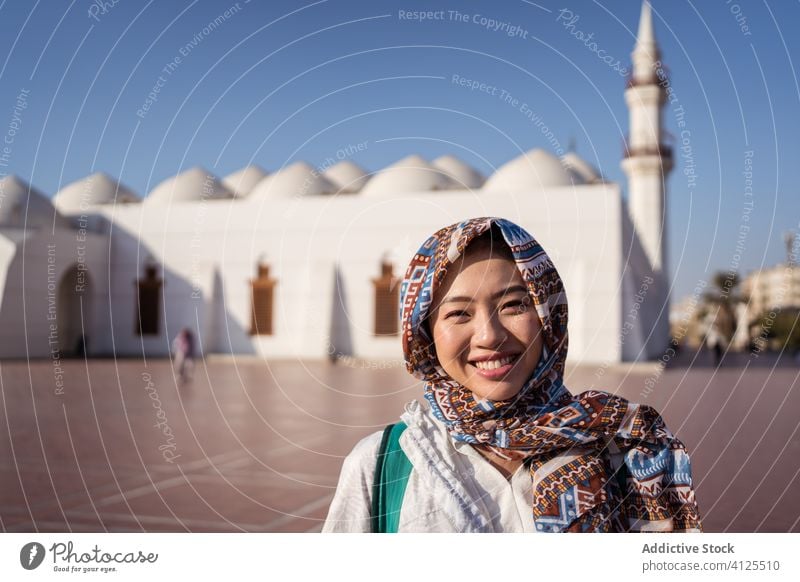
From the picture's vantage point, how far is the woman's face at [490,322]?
139 cm

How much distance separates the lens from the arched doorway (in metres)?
16.5

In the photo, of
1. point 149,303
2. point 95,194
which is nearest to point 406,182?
point 149,303

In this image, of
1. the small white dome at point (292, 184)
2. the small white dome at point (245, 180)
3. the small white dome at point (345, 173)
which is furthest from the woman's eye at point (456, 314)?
the small white dome at point (245, 180)

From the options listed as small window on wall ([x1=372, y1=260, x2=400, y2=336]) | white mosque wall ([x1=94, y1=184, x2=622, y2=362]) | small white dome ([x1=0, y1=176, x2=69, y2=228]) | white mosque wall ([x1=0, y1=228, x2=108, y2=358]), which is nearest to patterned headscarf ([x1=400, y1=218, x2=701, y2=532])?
white mosque wall ([x1=0, y1=228, x2=108, y2=358])

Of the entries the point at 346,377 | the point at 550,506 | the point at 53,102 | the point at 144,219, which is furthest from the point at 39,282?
the point at 550,506

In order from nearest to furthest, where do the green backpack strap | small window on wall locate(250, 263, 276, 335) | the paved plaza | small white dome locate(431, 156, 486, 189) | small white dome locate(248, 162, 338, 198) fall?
the green backpack strap → the paved plaza → small window on wall locate(250, 263, 276, 335) → small white dome locate(248, 162, 338, 198) → small white dome locate(431, 156, 486, 189)

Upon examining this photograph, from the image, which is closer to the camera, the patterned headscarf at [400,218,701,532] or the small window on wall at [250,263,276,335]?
the patterned headscarf at [400,218,701,532]

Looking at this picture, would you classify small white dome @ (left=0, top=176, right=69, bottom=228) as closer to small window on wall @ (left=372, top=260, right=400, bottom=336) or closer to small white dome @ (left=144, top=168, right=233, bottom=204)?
small white dome @ (left=144, top=168, right=233, bottom=204)

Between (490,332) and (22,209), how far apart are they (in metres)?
17.4

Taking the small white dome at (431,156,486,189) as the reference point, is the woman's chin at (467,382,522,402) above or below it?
below

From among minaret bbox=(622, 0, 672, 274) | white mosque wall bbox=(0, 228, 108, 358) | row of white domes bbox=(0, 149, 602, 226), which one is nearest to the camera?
white mosque wall bbox=(0, 228, 108, 358)

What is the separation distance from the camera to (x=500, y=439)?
1.39 meters

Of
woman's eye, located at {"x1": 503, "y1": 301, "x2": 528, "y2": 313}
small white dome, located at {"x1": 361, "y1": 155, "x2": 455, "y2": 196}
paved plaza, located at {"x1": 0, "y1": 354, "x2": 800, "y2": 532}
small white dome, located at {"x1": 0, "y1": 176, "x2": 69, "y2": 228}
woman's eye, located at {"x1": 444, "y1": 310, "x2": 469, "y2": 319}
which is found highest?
small white dome, located at {"x1": 361, "y1": 155, "x2": 455, "y2": 196}
